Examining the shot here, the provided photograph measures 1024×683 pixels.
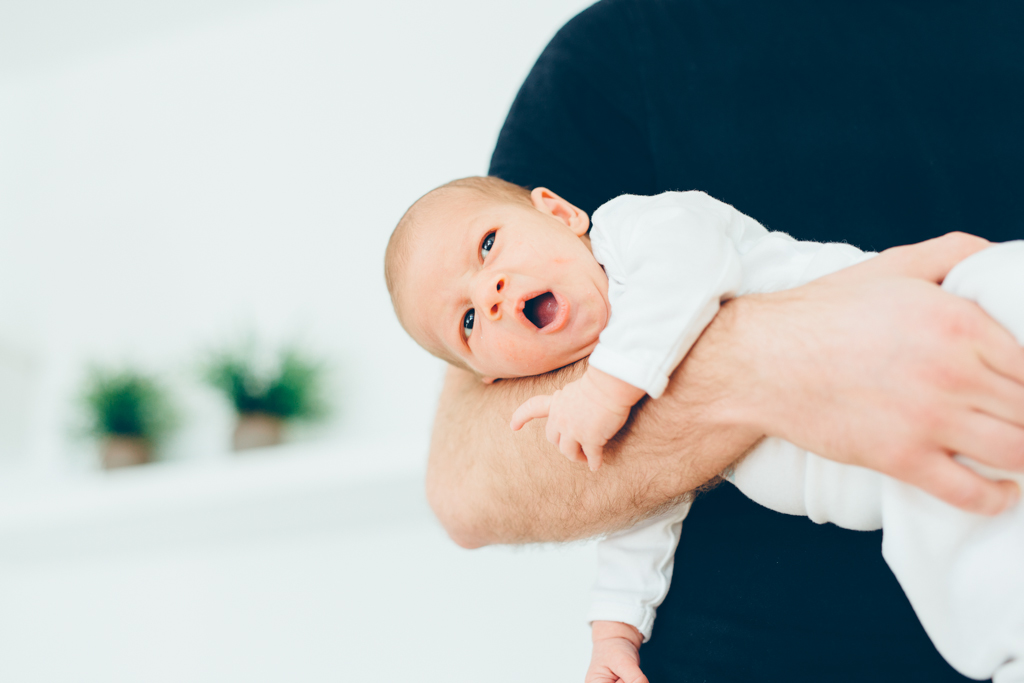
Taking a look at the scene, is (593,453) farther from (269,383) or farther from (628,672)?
(269,383)

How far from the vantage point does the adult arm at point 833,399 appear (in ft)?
1.74

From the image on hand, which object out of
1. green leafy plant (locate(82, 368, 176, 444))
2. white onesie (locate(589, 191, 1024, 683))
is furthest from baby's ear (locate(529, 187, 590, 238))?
green leafy plant (locate(82, 368, 176, 444))

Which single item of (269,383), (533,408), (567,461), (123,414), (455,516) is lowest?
(123,414)

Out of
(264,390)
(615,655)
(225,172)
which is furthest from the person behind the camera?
(225,172)

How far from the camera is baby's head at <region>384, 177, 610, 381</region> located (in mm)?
777

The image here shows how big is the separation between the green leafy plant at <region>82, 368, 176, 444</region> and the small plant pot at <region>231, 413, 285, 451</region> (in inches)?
14.1

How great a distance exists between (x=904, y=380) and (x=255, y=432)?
2001mm

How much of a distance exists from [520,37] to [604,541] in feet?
6.89

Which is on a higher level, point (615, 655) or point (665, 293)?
point (665, 293)

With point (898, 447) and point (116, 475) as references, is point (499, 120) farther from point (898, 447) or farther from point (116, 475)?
point (898, 447)

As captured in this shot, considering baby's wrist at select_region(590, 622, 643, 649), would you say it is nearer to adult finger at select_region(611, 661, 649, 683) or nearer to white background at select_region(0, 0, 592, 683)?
adult finger at select_region(611, 661, 649, 683)

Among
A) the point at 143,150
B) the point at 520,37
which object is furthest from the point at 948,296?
the point at 143,150

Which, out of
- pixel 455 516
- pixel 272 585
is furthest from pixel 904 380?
pixel 272 585

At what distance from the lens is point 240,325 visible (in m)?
2.42
